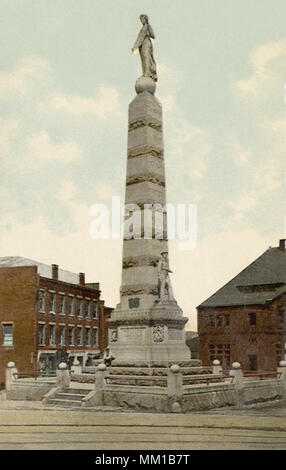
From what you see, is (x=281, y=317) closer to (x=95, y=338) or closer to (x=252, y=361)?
(x=252, y=361)

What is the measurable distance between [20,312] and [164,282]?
18073mm

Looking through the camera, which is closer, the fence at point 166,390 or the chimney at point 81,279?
the fence at point 166,390

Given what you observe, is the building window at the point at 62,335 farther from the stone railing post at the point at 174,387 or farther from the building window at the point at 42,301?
the stone railing post at the point at 174,387

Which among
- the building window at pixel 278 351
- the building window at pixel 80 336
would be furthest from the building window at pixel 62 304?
the building window at pixel 278 351

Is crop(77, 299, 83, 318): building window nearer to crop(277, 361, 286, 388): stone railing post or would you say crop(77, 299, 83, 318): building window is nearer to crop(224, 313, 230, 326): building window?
crop(224, 313, 230, 326): building window

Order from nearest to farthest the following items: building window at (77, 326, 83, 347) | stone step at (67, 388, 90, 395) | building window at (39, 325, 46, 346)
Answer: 1. stone step at (67, 388, 90, 395)
2. building window at (39, 325, 46, 346)
3. building window at (77, 326, 83, 347)

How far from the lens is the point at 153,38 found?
2395 centimetres

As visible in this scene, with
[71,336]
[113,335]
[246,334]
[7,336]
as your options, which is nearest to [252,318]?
[246,334]

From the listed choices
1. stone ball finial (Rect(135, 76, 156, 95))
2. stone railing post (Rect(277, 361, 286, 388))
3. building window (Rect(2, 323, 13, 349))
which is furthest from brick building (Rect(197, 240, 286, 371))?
stone ball finial (Rect(135, 76, 156, 95))

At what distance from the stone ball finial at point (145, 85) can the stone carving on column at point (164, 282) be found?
23.2ft

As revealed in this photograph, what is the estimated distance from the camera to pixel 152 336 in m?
21.7

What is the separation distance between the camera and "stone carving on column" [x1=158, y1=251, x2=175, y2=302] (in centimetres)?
2214

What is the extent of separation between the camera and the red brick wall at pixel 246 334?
4156cm

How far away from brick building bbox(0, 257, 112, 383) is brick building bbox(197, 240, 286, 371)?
898 cm
